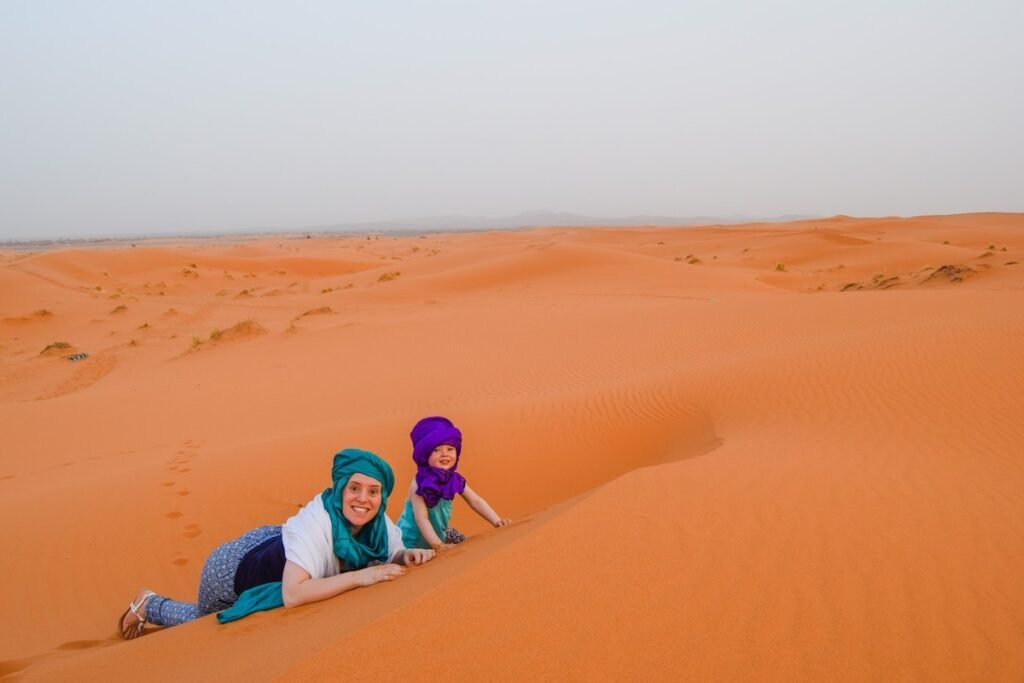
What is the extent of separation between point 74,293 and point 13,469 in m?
23.4

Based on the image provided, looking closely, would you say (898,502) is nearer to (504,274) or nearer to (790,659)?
(790,659)

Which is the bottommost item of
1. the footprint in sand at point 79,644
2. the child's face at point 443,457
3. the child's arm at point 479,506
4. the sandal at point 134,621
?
the footprint in sand at point 79,644

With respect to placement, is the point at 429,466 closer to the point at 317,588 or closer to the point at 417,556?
the point at 417,556

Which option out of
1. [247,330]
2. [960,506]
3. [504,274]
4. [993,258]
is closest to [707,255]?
[504,274]

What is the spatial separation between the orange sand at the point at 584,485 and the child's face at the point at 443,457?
18.7 inches

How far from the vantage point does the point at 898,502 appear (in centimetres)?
355

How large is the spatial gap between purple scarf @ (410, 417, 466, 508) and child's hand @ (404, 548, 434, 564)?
45 cm

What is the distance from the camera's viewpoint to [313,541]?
2.82 m

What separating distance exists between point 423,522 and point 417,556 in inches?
15.9

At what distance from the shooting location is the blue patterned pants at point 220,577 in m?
3.10

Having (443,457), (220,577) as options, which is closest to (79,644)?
(220,577)

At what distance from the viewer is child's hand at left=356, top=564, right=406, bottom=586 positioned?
110 inches

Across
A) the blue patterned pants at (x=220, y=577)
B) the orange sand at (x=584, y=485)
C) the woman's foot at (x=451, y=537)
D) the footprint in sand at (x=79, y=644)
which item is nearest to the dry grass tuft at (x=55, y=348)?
the orange sand at (x=584, y=485)

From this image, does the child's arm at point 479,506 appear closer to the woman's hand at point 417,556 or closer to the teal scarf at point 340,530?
the woman's hand at point 417,556
